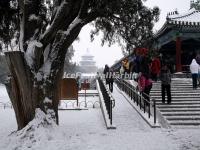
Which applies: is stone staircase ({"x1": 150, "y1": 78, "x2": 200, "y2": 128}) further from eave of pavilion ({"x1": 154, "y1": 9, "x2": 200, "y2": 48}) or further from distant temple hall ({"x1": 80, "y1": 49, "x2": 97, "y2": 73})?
distant temple hall ({"x1": 80, "y1": 49, "x2": 97, "y2": 73})

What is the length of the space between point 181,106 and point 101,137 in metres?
5.71

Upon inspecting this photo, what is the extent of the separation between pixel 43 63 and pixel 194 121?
5.97 metres

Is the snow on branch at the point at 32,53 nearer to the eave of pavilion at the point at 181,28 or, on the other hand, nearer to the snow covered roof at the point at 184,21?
the eave of pavilion at the point at 181,28

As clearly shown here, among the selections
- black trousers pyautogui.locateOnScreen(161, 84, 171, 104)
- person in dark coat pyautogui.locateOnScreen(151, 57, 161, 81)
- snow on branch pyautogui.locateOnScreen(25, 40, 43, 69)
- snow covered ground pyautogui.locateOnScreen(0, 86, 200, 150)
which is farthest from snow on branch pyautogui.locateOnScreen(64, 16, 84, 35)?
person in dark coat pyautogui.locateOnScreen(151, 57, 161, 81)

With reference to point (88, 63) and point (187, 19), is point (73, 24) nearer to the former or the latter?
point (187, 19)

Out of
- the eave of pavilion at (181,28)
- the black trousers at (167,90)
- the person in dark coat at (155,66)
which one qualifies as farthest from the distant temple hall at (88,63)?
the black trousers at (167,90)

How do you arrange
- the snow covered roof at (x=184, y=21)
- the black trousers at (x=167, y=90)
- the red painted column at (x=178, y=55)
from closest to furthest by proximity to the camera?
1. the black trousers at (x=167, y=90)
2. the snow covered roof at (x=184, y=21)
3. the red painted column at (x=178, y=55)

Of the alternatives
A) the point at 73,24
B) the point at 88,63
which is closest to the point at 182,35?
the point at 73,24

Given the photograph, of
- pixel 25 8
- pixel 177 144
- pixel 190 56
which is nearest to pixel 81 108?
pixel 25 8

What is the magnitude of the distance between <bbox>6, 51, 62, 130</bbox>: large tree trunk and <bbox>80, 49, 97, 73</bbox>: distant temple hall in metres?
129

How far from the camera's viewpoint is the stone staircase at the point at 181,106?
593 inches

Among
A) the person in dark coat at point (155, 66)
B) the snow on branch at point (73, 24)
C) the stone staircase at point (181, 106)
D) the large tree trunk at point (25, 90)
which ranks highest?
the snow on branch at point (73, 24)

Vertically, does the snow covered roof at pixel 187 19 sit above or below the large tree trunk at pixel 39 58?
above

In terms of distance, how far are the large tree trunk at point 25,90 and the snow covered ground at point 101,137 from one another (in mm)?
680
